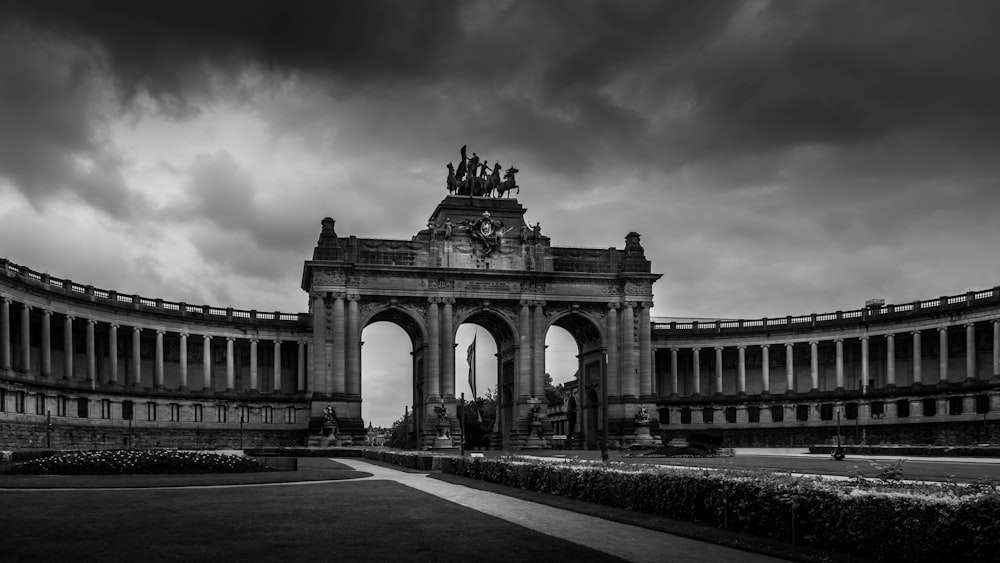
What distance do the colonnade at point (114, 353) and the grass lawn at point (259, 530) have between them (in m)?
50.9

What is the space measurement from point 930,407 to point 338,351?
5922 centimetres

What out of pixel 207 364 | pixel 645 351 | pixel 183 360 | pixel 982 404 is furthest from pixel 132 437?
pixel 982 404

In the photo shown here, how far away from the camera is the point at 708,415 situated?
117750 millimetres

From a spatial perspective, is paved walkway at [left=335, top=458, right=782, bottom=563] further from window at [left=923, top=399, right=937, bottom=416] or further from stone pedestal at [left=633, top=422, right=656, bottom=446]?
window at [left=923, top=399, right=937, bottom=416]

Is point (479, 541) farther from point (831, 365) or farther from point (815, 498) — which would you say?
point (831, 365)

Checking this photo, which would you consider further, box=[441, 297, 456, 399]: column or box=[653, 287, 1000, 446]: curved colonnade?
box=[441, 297, 456, 399]: column

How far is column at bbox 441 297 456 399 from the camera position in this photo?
106812 mm

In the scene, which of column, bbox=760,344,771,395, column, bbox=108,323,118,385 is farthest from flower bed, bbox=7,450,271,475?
column, bbox=760,344,771,395

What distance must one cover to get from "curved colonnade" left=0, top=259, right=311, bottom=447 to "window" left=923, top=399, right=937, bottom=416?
63.5 metres

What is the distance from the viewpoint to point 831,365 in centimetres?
11525

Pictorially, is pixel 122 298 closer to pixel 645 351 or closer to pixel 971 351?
pixel 645 351

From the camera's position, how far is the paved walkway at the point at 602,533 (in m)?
21.6

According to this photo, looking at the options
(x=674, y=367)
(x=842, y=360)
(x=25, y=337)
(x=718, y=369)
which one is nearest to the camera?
(x=25, y=337)

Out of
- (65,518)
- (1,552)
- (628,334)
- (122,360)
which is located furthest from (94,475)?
(628,334)
